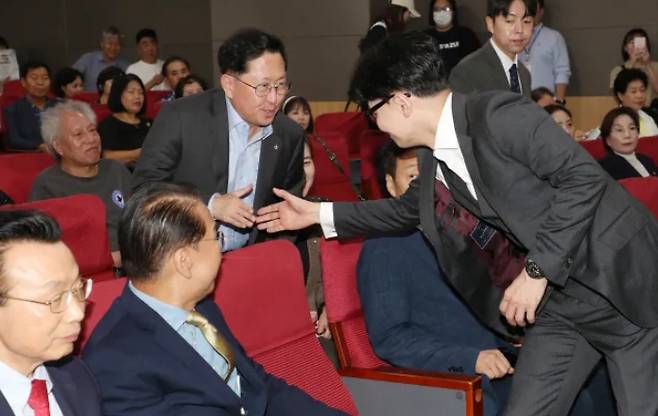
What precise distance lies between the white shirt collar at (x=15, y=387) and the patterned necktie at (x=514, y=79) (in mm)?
2665

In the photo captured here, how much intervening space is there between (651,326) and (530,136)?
55 cm

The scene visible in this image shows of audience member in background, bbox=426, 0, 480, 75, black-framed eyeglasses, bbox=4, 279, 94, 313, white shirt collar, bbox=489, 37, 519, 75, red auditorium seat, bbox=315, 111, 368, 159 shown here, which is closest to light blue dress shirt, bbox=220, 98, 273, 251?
white shirt collar, bbox=489, 37, 519, 75

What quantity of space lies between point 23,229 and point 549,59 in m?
6.61

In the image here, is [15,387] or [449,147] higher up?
[449,147]

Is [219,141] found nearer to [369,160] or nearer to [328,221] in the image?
[328,221]

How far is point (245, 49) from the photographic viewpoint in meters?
2.91

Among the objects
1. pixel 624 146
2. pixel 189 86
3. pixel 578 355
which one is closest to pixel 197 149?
pixel 578 355

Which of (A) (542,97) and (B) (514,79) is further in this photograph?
(A) (542,97)

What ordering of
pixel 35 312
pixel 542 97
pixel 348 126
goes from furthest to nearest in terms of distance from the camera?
pixel 348 126
pixel 542 97
pixel 35 312

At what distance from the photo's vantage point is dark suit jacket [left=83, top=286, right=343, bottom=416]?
191 centimetres

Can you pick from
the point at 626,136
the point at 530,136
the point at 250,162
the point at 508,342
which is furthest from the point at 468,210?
the point at 626,136

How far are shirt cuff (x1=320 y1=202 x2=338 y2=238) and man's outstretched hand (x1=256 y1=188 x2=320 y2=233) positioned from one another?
0.02 meters

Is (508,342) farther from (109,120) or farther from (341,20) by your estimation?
(341,20)

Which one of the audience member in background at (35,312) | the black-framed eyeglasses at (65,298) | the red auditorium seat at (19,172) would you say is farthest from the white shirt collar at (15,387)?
the red auditorium seat at (19,172)
